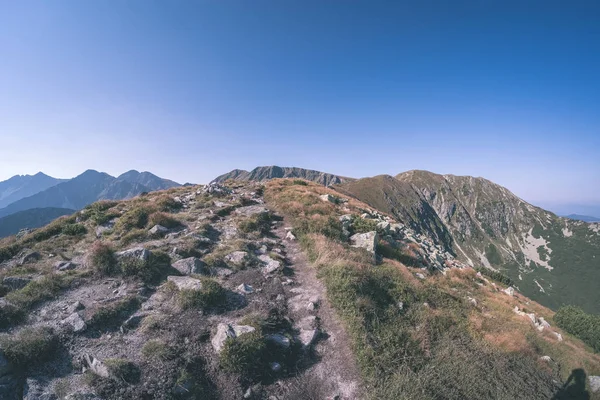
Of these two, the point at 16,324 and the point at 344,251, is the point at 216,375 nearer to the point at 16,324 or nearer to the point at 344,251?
the point at 16,324

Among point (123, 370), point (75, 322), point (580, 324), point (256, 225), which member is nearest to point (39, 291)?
point (75, 322)

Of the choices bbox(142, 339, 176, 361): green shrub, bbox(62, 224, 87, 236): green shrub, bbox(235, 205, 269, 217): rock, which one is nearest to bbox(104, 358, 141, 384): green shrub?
bbox(142, 339, 176, 361): green shrub

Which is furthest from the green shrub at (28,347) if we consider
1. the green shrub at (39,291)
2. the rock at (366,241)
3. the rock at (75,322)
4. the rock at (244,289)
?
the rock at (366,241)

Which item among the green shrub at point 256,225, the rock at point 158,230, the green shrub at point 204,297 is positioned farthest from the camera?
the green shrub at point 256,225

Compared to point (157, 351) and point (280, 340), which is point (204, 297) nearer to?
point (157, 351)

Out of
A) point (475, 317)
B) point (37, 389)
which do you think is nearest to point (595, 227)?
point (475, 317)

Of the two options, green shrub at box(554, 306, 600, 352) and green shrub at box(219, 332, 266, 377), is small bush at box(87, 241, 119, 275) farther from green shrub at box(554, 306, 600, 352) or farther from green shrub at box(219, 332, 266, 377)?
green shrub at box(554, 306, 600, 352)

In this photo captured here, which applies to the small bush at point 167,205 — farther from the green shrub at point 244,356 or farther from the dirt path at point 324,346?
the green shrub at point 244,356
